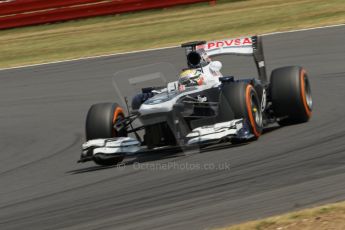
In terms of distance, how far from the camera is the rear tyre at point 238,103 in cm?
1020

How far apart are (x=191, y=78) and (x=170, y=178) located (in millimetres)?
2100

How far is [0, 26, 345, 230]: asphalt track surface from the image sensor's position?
7.64 metres

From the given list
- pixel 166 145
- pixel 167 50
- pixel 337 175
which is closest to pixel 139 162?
pixel 166 145

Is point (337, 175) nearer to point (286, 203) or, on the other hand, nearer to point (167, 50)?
point (286, 203)

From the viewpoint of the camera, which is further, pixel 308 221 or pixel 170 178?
pixel 170 178

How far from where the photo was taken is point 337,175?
8.23 metres

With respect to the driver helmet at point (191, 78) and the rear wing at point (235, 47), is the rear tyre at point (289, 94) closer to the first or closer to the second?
the rear wing at point (235, 47)

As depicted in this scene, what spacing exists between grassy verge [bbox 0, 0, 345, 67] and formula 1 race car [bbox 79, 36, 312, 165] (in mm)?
10190

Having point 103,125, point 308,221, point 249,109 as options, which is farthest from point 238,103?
point 308,221

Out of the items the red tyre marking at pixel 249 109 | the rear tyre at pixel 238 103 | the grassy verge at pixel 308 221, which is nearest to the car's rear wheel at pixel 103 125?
the rear tyre at pixel 238 103

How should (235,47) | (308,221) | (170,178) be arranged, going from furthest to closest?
(235,47), (170,178), (308,221)

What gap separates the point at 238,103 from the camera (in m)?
10.2

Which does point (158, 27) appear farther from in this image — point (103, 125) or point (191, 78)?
point (103, 125)

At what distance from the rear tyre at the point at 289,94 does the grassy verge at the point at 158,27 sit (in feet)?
33.0
